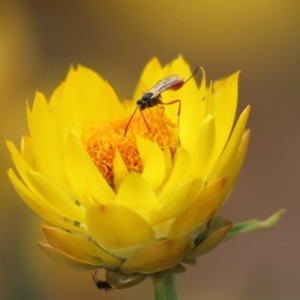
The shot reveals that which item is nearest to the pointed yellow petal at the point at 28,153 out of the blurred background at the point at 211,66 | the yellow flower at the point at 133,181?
the yellow flower at the point at 133,181

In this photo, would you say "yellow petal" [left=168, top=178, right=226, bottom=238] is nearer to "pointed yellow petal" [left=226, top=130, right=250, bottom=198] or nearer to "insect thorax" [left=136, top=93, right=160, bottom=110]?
"pointed yellow petal" [left=226, top=130, right=250, bottom=198]

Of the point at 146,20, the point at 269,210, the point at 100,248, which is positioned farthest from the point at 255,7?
the point at 100,248

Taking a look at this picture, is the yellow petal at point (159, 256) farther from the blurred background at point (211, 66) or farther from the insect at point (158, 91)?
the blurred background at point (211, 66)

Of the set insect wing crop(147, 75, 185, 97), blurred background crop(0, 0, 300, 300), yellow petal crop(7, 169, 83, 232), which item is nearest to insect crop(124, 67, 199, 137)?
insect wing crop(147, 75, 185, 97)

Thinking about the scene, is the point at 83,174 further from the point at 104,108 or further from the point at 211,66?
the point at 211,66

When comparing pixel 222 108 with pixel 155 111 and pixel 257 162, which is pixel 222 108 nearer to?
pixel 155 111
